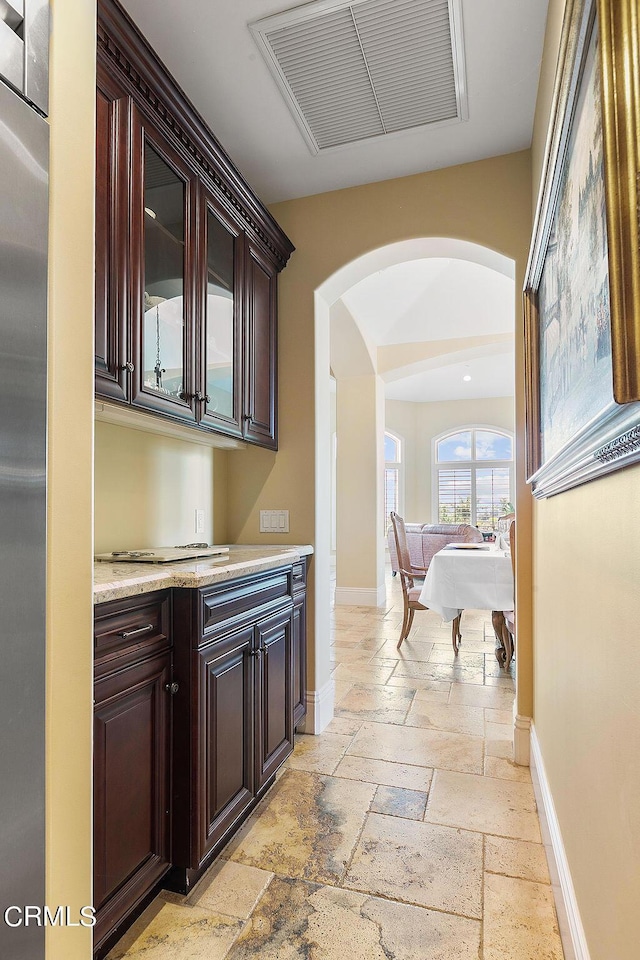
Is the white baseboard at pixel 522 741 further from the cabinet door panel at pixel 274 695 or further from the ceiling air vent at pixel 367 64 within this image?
the ceiling air vent at pixel 367 64

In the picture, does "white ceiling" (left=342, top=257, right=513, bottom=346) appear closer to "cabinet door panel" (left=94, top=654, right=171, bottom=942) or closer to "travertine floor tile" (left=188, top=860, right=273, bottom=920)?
"cabinet door panel" (left=94, top=654, right=171, bottom=942)

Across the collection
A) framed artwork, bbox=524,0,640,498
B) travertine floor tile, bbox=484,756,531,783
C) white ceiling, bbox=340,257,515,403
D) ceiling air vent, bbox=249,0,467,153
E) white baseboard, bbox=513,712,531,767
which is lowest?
travertine floor tile, bbox=484,756,531,783

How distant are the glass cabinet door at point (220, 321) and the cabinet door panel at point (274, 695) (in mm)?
918

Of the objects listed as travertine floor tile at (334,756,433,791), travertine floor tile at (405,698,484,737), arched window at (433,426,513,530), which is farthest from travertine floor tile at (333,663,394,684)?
arched window at (433,426,513,530)

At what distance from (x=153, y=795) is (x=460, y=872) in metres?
1.05

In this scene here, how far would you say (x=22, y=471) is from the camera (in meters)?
0.97

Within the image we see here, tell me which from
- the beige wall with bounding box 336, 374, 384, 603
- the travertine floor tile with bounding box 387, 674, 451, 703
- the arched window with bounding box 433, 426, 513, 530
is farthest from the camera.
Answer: the arched window with bounding box 433, 426, 513, 530

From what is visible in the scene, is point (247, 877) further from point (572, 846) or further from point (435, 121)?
point (435, 121)

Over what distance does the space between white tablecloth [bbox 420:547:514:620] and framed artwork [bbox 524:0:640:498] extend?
6.07ft

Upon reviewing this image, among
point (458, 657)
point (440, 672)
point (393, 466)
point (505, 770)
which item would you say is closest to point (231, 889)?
point (505, 770)

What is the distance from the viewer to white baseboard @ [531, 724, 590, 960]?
1.26 meters

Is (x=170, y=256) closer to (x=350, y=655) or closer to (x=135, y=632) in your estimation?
(x=135, y=632)

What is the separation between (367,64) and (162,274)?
1198 mm

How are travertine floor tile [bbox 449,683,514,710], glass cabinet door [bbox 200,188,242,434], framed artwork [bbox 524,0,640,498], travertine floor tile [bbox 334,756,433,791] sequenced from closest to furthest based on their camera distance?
framed artwork [bbox 524,0,640,498] < glass cabinet door [bbox 200,188,242,434] < travertine floor tile [bbox 334,756,433,791] < travertine floor tile [bbox 449,683,514,710]
